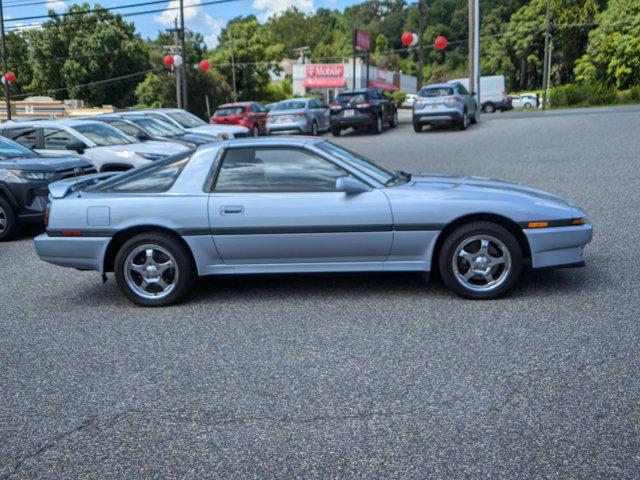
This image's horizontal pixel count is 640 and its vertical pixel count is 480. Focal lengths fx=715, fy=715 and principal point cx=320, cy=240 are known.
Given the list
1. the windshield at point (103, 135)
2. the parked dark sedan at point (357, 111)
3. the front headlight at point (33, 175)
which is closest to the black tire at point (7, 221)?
the front headlight at point (33, 175)

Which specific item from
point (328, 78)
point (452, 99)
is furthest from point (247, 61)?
point (452, 99)

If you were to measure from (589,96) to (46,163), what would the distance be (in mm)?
30235

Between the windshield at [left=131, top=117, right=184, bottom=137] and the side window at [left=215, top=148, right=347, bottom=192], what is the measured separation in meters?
11.4

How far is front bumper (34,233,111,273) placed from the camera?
242 inches

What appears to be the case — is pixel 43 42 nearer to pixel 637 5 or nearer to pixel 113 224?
pixel 637 5

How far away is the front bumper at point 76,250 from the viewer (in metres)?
6.15

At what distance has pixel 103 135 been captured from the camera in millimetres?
13297

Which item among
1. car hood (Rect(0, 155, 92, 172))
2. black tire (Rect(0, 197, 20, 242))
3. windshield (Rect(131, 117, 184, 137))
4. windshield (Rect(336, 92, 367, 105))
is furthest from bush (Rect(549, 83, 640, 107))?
black tire (Rect(0, 197, 20, 242))

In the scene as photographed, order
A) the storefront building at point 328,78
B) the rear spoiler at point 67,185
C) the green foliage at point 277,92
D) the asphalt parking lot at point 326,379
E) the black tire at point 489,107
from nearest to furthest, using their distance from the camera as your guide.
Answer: the asphalt parking lot at point 326,379, the rear spoiler at point 67,185, the black tire at point 489,107, the storefront building at point 328,78, the green foliage at point 277,92

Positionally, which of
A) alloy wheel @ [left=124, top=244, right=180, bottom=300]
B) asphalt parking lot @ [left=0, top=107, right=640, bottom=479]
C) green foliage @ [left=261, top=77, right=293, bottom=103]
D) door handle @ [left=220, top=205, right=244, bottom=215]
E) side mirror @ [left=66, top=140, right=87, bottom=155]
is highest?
green foliage @ [left=261, top=77, right=293, bottom=103]

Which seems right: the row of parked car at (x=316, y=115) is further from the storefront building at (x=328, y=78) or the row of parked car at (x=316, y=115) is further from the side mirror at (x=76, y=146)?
the storefront building at (x=328, y=78)

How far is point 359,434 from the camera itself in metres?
3.67

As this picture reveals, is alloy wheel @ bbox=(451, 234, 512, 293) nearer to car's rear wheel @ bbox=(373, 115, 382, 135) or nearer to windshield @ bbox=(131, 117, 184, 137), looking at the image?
windshield @ bbox=(131, 117, 184, 137)

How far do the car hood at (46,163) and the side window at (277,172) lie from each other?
16.6 ft
